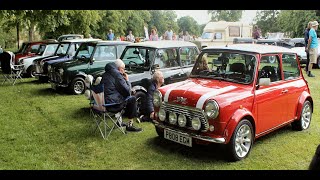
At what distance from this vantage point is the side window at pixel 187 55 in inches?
337

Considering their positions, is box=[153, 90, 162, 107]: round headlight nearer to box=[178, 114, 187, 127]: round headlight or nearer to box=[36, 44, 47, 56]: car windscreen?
box=[178, 114, 187, 127]: round headlight

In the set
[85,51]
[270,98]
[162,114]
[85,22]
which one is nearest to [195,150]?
[162,114]

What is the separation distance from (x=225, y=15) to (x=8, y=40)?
5079 cm

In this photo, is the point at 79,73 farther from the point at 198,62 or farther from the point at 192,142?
the point at 192,142

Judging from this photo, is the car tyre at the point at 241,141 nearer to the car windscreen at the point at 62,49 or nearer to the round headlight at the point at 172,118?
the round headlight at the point at 172,118

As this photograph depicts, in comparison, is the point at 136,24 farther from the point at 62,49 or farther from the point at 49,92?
the point at 49,92

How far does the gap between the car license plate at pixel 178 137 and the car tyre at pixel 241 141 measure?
1.96 ft

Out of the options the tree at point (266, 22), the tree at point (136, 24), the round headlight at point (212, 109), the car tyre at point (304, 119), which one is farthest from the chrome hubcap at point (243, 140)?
the tree at point (266, 22)

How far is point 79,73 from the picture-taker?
10.3 m

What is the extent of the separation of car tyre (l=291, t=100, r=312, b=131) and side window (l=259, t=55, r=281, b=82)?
101cm

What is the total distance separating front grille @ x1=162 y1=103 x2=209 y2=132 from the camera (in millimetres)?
4846

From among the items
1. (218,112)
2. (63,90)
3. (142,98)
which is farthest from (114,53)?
(218,112)

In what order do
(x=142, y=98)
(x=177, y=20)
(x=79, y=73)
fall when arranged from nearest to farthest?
(x=142, y=98) → (x=79, y=73) → (x=177, y=20)

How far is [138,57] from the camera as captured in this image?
833 cm
